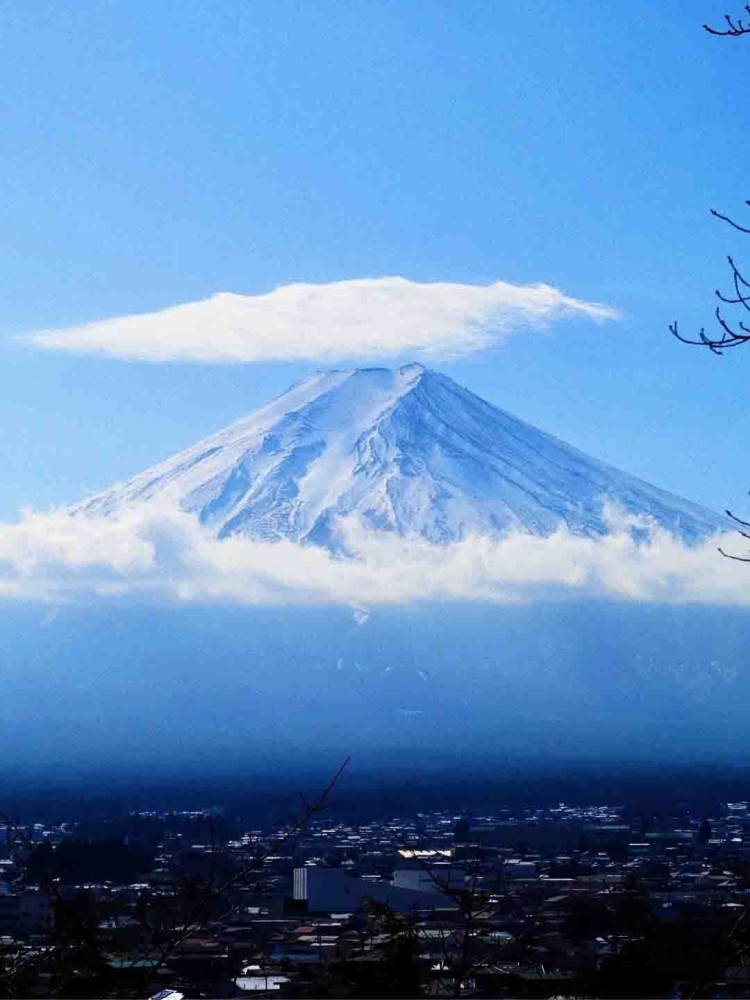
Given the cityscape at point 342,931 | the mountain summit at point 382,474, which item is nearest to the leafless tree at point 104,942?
the cityscape at point 342,931

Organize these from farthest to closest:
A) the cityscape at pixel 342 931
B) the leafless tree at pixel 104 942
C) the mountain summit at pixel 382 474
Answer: the mountain summit at pixel 382 474 < the cityscape at pixel 342 931 < the leafless tree at pixel 104 942

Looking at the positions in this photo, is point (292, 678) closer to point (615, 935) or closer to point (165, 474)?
point (165, 474)

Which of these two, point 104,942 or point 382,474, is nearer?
point 104,942

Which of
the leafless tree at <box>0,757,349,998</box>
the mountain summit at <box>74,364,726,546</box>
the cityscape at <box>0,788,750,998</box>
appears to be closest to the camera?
the leafless tree at <box>0,757,349,998</box>

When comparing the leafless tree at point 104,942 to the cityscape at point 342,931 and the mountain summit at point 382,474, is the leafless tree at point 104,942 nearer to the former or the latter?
the cityscape at point 342,931

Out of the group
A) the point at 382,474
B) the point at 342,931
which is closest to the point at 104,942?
the point at 342,931

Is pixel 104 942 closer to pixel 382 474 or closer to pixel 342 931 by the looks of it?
pixel 342 931

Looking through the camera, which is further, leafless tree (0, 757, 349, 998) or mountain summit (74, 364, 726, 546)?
mountain summit (74, 364, 726, 546)

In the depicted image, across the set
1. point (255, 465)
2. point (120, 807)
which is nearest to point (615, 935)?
point (120, 807)

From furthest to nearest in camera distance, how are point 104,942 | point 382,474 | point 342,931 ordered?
point 382,474 < point 342,931 < point 104,942

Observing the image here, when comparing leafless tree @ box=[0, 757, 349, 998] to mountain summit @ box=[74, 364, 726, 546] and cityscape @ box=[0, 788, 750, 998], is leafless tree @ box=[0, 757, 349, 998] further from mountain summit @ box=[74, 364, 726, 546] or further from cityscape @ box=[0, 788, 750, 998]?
mountain summit @ box=[74, 364, 726, 546]

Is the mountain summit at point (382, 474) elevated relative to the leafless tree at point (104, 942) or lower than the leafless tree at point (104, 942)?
elevated

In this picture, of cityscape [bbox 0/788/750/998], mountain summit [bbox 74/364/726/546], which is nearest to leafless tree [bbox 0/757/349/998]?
cityscape [bbox 0/788/750/998]
